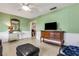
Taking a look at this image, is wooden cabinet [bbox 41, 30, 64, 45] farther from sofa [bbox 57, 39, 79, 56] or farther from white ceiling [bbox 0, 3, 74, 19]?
white ceiling [bbox 0, 3, 74, 19]

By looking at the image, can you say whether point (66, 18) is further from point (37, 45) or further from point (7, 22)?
point (7, 22)

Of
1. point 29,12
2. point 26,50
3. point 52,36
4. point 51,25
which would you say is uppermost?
point 29,12

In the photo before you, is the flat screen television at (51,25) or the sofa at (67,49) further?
the flat screen television at (51,25)

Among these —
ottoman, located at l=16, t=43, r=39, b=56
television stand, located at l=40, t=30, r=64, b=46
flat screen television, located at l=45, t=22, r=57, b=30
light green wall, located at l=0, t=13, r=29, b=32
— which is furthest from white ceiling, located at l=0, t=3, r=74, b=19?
ottoman, located at l=16, t=43, r=39, b=56

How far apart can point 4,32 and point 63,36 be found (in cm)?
93

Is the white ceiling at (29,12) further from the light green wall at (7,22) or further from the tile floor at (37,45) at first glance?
the tile floor at (37,45)

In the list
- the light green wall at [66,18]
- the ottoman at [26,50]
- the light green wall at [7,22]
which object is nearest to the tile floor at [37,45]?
the ottoman at [26,50]

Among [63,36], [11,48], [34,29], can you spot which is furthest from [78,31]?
[11,48]

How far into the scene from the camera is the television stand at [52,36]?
4.30ft

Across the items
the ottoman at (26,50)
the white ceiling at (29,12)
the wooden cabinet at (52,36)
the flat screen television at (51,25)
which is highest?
the white ceiling at (29,12)

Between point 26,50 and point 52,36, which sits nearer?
point 26,50

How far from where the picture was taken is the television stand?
131 cm

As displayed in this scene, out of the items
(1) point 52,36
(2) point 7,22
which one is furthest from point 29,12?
(1) point 52,36

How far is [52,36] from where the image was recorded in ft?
4.43
